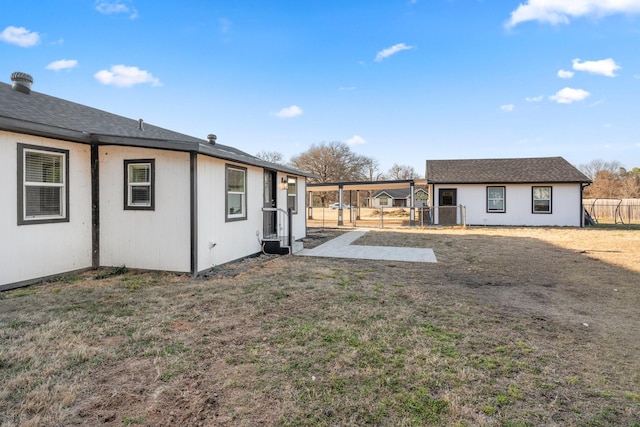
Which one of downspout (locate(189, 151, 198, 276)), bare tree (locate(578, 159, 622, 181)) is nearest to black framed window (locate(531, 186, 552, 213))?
downspout (locate(189, 151, 198, 276))

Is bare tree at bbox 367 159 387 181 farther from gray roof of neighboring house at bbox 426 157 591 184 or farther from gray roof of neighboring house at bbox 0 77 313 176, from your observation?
gray roof of neighboring house at bbox 0 77 313 176

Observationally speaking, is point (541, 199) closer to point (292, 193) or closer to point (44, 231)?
point (292, 193)

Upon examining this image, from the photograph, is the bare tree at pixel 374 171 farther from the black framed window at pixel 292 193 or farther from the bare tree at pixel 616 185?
the black framed window at pixel 292 193

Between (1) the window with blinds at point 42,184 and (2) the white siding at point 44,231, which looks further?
(1) the window with blinds at point 42,184

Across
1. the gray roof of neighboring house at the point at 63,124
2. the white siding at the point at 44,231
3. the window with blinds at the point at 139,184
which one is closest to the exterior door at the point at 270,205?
the gray roof of neighboring house at the point at 63,124

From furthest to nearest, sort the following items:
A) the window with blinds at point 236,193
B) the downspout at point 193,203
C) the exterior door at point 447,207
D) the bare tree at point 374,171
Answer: the bare tree at point 374,171, the exterior door at point 447,207, the window with blinds at point 236,193, the downspout at point 193,203

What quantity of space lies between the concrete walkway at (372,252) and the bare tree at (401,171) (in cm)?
4794

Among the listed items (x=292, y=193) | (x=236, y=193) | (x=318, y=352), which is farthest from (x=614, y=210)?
(x=318, y=352)

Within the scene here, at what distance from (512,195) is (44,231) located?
19355 millimetres

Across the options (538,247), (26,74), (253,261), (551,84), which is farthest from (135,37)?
(551,84)

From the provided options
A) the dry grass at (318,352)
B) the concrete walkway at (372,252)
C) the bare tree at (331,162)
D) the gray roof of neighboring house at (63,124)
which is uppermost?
the bare tree at (331,162)

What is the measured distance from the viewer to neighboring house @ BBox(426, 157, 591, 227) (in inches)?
666

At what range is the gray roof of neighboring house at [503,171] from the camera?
677 inches

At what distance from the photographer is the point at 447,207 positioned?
17.9m
